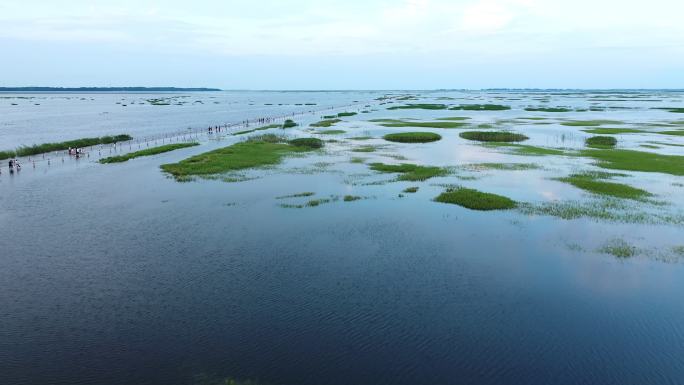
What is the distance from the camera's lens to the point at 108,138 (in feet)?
247

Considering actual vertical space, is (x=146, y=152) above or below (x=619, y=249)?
above

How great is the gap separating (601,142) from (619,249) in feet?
153

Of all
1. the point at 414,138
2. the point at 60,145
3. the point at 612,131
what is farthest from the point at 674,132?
the point at 60,145

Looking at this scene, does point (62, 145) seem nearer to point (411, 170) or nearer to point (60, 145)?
point (60, 145)

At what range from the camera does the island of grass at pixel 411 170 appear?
45188 millimetres

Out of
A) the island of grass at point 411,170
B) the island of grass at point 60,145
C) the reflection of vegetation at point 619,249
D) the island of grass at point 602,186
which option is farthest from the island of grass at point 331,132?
the reflection of vegetation at point 619,249

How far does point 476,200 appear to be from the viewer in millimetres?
36375

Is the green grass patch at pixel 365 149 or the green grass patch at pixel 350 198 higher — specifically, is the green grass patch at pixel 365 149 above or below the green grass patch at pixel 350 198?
above

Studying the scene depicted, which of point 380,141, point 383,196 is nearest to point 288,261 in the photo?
point 383,196

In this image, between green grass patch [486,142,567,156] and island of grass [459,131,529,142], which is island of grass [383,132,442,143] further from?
green grass patch [486,142,567,156]

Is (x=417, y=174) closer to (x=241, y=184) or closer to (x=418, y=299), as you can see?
(x=241, y=184)

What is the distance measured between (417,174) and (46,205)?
3075cm

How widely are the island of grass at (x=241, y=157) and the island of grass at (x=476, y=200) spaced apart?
22987 mm

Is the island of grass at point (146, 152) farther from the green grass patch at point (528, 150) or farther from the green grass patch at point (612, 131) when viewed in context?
the green grass patch at point (612, 131)
